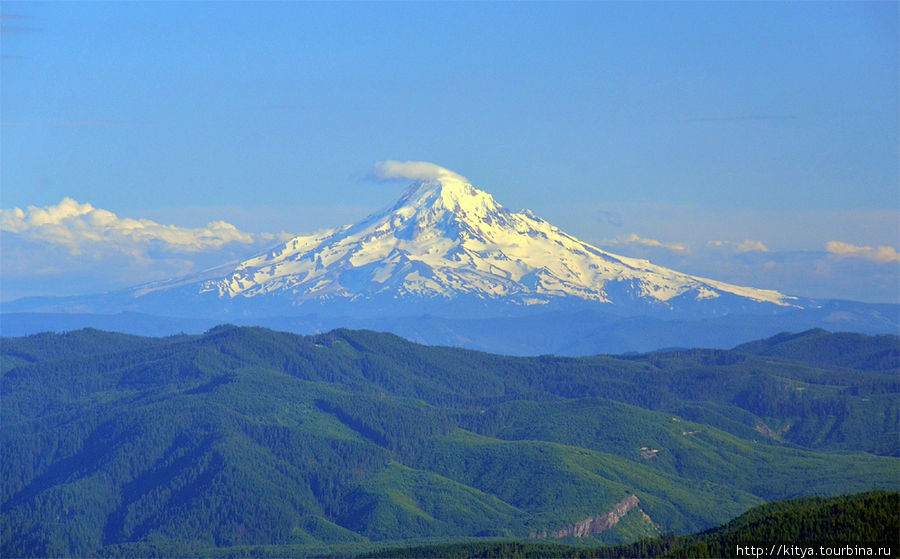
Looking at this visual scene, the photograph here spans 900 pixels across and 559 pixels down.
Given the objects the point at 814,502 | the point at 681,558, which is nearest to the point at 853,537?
the point at 681,558

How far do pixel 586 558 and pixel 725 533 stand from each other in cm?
1714

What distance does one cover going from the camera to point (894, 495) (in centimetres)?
14250

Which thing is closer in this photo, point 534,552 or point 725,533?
point 725,533

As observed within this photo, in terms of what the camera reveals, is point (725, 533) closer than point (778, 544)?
No

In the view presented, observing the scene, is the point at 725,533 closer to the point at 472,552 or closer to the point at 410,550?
the point at 472,552

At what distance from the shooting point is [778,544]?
137250 mm

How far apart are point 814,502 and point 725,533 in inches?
664

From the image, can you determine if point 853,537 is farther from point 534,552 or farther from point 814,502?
point 534,552

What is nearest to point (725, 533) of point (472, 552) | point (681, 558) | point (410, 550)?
point (681, 558)

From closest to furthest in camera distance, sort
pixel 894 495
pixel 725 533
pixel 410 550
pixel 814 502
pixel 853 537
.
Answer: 1. pixel 853 537
2. pixel 894 495
3. pixel 725 533
4. pixel 814 502
5. pixel 410 550

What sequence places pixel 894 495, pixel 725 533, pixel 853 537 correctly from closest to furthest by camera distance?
pixel 853 537
pixel 894 495
pixel 725 533

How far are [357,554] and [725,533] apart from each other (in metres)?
61.5

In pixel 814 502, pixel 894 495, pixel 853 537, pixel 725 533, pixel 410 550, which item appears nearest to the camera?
pixel 853 537

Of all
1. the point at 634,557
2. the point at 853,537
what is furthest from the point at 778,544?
the point at 634,557
